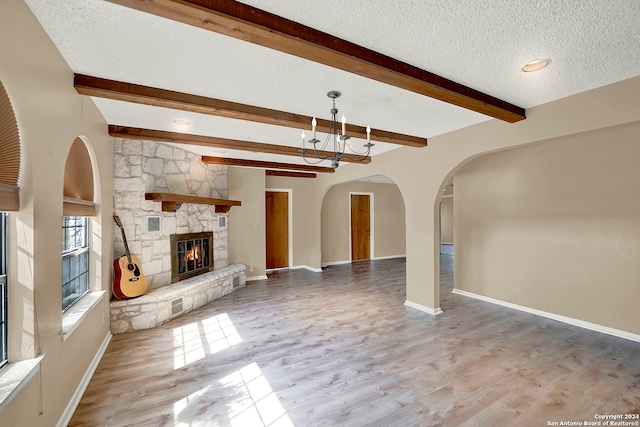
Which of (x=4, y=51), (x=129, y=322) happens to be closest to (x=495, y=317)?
(x=129, y=322)

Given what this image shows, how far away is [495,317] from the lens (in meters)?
3.89

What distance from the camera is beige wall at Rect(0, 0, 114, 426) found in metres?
1.39

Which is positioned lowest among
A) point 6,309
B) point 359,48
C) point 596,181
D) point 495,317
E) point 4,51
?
point 495,317

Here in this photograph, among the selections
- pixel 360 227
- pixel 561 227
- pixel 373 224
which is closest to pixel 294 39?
pixel 561 227

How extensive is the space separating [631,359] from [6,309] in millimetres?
4979

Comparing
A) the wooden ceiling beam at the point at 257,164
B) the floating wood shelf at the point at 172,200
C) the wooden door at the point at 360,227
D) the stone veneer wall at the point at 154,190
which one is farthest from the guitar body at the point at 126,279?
the wooden door at the point at 360,227

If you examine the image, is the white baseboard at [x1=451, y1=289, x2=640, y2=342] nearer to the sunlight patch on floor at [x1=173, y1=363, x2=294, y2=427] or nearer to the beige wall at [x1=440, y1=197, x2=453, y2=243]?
the sunlight patch on floor at [x1=173, y1=363, x2=294, y2=427]

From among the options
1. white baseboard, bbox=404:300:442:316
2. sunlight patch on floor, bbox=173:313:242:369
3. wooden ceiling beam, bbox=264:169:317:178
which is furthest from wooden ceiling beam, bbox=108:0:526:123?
wooden ceiling beam, bbox=264:169:317:178

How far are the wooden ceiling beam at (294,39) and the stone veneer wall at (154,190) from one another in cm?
304

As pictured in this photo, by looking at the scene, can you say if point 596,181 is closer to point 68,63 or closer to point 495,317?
point 495,317

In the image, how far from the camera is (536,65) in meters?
2.03

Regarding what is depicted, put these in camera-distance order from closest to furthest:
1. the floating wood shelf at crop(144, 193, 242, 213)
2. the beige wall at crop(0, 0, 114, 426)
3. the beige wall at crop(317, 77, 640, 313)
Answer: the beige wall at crop(0, 0, 114, 426) → the beige wall at crop(317, 77, 640, 313) → the floating wood shelf at crop(144, 193, 242, 213)

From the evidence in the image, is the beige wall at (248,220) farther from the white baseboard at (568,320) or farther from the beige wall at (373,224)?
the white baseboard at (568,320)

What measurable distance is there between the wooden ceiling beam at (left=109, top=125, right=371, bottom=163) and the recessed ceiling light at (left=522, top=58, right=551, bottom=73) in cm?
202
